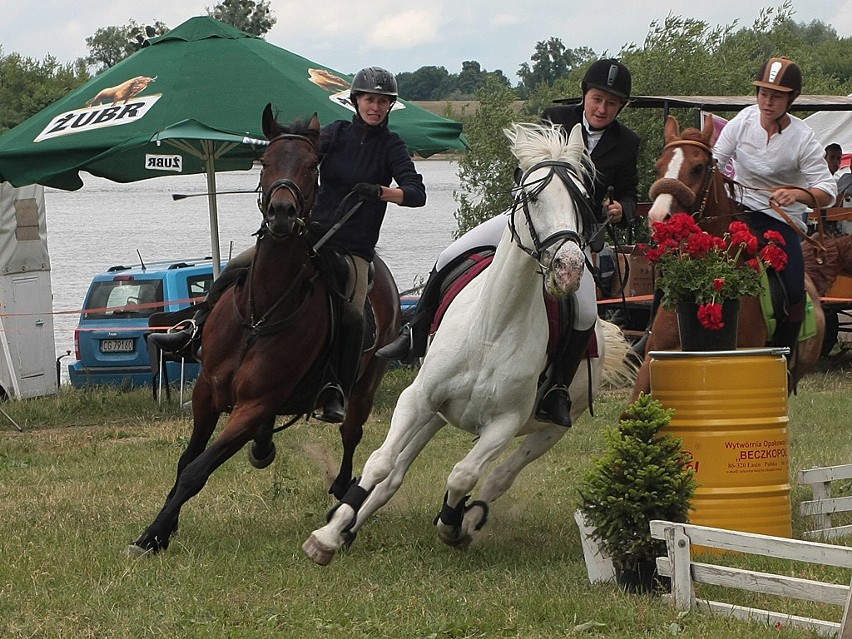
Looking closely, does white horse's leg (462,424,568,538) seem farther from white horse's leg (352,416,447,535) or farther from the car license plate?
the car license plate

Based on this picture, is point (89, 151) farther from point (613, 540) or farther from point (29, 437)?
point (613, 540)

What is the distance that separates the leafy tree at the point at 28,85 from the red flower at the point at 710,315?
181 ft

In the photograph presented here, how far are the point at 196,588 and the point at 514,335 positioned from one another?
6.79 feet

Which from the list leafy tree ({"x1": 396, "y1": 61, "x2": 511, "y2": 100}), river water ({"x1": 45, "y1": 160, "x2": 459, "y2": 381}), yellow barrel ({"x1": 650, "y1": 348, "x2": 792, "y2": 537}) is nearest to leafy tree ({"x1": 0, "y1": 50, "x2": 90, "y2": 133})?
river water ({"x1": 45, "y1": 160, "x2": 459, "y2": 381})

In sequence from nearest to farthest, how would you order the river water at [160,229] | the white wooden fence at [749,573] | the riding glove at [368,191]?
1. the white wooden fence at [749,573]
2. the riding glove at [368,191]
3. the river water at [160,229]

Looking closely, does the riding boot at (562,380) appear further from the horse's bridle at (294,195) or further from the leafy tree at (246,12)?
the leafy tree at (246,12)

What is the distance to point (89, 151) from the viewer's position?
13.2 m

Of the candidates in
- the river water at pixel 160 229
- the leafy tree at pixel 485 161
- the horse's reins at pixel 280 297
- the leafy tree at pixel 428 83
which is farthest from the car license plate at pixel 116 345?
the leafy tree at pixel 428 83

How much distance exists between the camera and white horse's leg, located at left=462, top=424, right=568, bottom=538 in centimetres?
768

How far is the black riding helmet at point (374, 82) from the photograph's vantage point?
8.10 m

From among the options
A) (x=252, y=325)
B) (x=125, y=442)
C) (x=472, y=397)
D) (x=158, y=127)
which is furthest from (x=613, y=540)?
(x=158, y=127)

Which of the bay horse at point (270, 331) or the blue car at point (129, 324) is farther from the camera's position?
the blue car at point (129, 324)

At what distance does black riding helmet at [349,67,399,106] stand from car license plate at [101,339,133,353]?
10059 mm

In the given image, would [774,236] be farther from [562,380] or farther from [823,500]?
[823,500]
